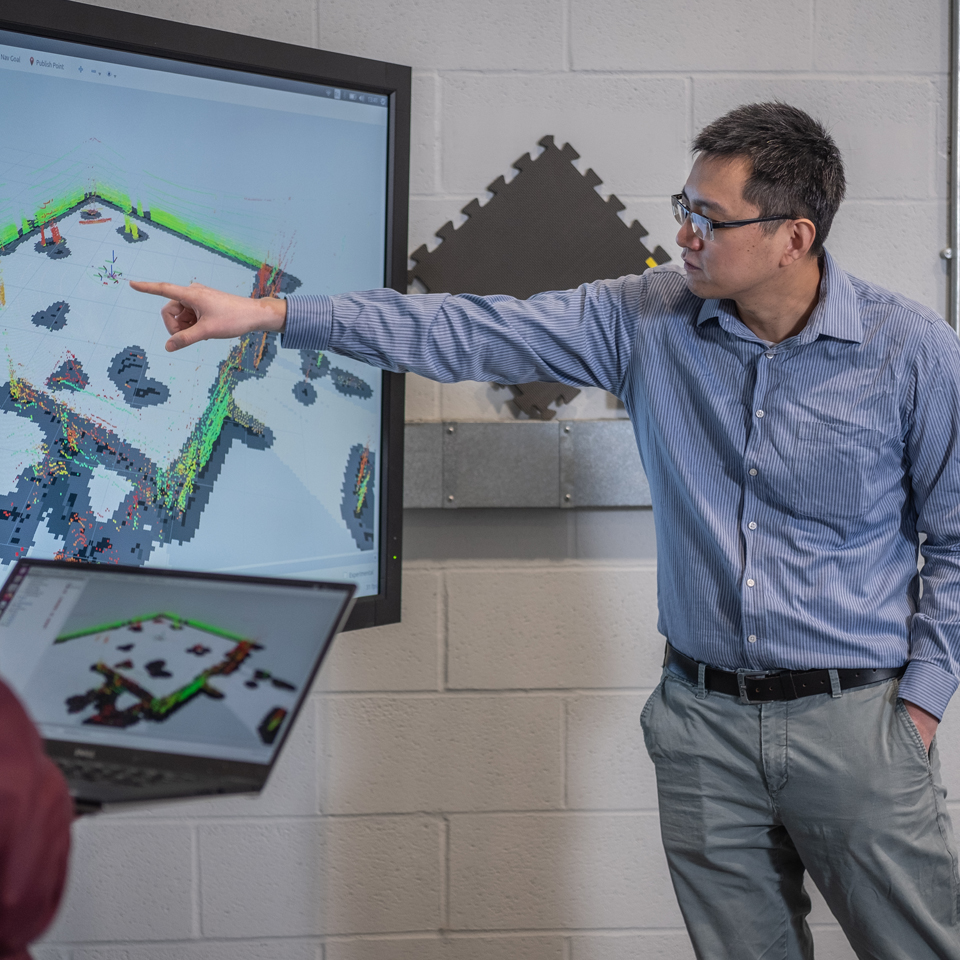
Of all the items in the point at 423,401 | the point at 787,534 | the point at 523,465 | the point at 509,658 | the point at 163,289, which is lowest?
the point at 509,658

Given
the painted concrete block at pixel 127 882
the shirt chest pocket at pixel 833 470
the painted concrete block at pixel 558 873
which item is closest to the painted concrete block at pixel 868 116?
the shirt chest pocket at pixel 833 470

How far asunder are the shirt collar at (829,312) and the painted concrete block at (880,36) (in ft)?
2.14

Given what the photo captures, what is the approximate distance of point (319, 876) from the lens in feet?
5.99

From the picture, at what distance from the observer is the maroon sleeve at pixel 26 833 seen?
0.49m

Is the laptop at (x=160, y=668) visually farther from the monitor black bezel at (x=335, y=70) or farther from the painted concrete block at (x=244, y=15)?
the painted concrete block at (x=244, y=15)

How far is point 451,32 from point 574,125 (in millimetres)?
295

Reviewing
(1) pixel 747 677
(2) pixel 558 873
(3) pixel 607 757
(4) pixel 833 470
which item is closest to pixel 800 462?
(4) pixel 833 470

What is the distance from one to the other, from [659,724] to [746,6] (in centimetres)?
138

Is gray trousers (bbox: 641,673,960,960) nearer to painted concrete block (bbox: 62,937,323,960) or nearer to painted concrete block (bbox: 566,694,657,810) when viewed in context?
painted concrete block (bbox: 566,694,657,810)

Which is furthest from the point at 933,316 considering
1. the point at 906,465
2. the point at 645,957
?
the point at 645,957

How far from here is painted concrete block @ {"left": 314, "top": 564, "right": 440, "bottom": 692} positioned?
1798mm

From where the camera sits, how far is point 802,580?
1.32m

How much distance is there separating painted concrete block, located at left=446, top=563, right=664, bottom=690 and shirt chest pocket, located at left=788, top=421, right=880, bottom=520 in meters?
0.55

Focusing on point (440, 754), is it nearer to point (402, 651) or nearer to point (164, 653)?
point (402, 651)
